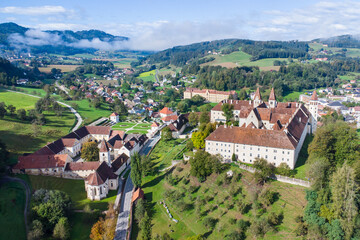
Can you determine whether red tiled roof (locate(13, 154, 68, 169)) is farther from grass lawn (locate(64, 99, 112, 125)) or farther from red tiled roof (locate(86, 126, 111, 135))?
grass lawn (locate(64, 99, 112, 125))

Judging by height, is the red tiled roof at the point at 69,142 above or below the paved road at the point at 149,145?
above

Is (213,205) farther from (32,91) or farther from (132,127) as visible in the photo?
(32,91)

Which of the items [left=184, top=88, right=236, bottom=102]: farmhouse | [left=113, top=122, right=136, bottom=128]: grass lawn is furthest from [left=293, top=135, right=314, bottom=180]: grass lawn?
[left=184, top=88, right=236, bottom=102]: farmhouse

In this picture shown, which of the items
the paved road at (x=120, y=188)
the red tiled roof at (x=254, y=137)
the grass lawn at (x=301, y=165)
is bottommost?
the paved road at (x=120, y=188)

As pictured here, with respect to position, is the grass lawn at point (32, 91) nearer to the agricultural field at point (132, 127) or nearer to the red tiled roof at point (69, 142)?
the agricultural field at point (132, 127)

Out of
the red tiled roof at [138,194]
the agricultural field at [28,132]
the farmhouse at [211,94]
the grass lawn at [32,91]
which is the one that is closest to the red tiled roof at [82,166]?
the red tiled roof at [138,194]

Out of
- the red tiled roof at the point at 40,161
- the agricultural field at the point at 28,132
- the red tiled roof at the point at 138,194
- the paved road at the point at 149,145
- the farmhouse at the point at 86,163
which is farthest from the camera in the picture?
the paved road at the point at 149,145
